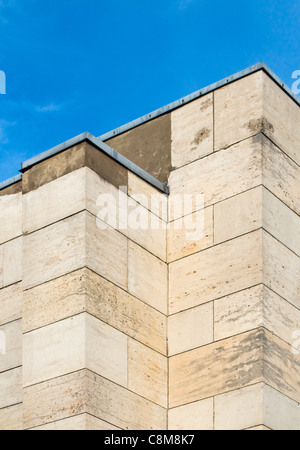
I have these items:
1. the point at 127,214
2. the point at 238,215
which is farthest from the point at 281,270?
the point at 127,214

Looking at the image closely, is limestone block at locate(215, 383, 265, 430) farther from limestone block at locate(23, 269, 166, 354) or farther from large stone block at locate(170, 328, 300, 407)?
limestone block at locate(23, 269, 166, 354)

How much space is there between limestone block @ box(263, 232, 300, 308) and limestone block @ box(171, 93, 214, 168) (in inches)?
101

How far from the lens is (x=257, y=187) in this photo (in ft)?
68.0

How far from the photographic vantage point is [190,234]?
2156cm

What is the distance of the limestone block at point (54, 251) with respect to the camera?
19.9m

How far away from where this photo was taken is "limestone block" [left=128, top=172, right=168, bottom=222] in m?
21.6

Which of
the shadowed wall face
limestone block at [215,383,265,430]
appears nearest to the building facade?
limestone block at [215,383,265,430]

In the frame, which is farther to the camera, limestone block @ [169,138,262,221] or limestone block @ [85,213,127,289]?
limestone block @ [169,138,262,221]

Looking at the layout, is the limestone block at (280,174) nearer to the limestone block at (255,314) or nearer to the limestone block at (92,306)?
the limestone block at (255,314)

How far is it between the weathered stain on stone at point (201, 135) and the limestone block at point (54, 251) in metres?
3.39

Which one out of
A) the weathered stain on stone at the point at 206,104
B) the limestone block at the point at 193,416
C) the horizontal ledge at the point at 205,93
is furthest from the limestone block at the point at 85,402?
the horizontal ledge at the point at 205,93
